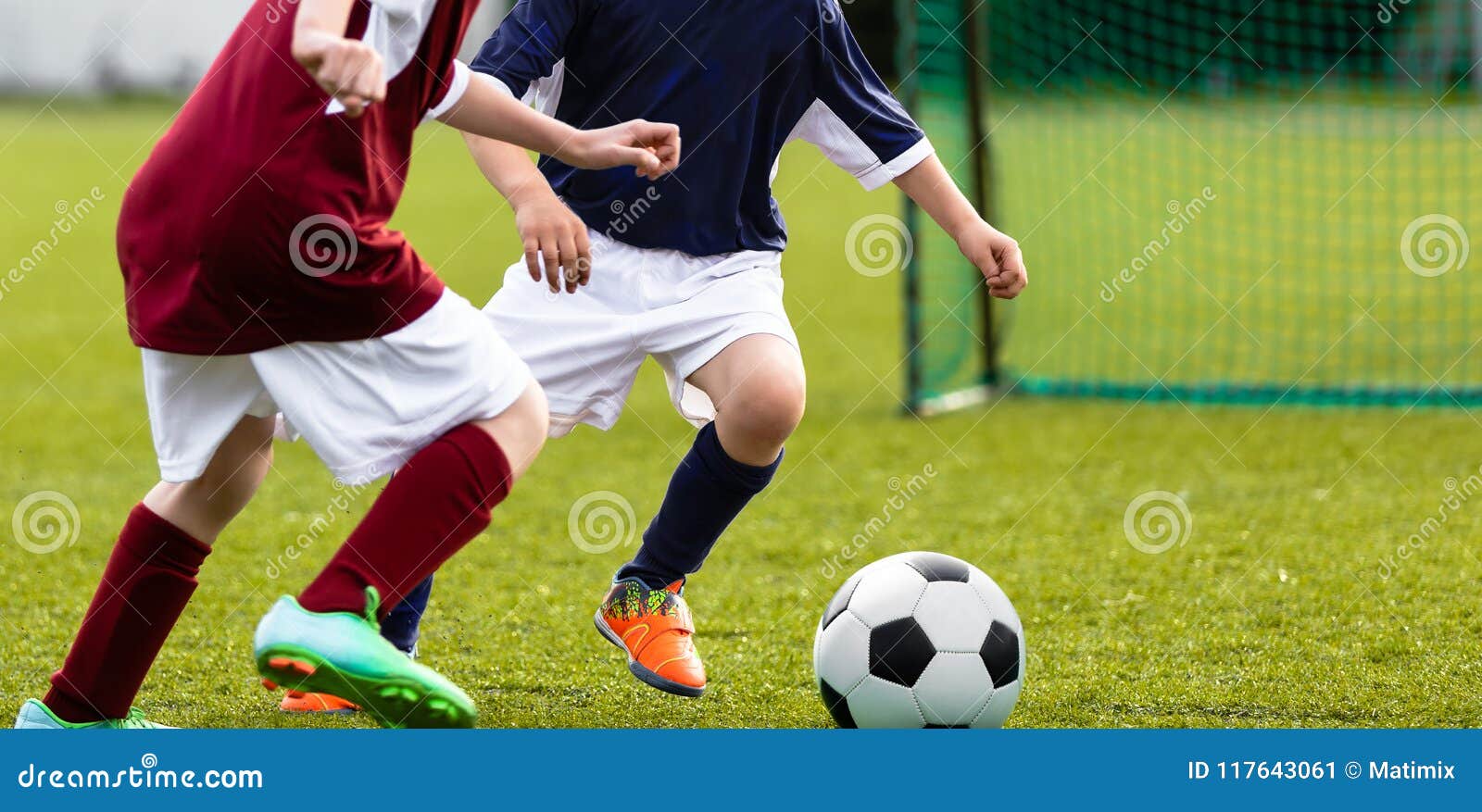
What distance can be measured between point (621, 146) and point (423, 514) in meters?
0.52

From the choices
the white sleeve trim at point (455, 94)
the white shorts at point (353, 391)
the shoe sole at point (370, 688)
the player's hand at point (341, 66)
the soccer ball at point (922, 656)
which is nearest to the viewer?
the player's hand at point (341, 66)

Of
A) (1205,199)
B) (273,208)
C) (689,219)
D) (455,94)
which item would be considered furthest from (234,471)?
(1205,199)

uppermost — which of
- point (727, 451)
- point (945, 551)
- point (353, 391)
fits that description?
point (353, 391)

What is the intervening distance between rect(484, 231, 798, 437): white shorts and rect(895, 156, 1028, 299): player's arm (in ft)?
0.99

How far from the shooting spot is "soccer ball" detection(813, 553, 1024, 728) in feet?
7.84

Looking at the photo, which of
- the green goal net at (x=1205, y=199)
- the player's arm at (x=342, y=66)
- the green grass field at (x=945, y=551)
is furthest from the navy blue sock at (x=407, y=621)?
the green goal net at (x=1205, y=199)

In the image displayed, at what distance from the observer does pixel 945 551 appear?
3725 millimetres

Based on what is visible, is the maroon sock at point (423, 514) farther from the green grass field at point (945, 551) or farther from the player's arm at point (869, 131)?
the player's arm at point (869, 131)

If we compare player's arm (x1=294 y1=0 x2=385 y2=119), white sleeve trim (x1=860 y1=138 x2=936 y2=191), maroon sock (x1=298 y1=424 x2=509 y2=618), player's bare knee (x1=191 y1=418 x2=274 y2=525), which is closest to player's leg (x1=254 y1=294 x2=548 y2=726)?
maroon sock (x1=298 y1=424 x2=509 y2=618)

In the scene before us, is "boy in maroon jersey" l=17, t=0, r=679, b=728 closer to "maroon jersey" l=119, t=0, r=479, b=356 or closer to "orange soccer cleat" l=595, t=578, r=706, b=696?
"maroon jersey" l=119, t=0, r=479, b=356

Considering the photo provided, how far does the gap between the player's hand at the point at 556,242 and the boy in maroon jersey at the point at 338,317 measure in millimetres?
147

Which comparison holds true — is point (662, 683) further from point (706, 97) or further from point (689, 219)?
point (706, 97)

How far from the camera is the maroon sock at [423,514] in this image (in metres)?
1.88

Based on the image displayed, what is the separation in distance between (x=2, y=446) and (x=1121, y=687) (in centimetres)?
396
